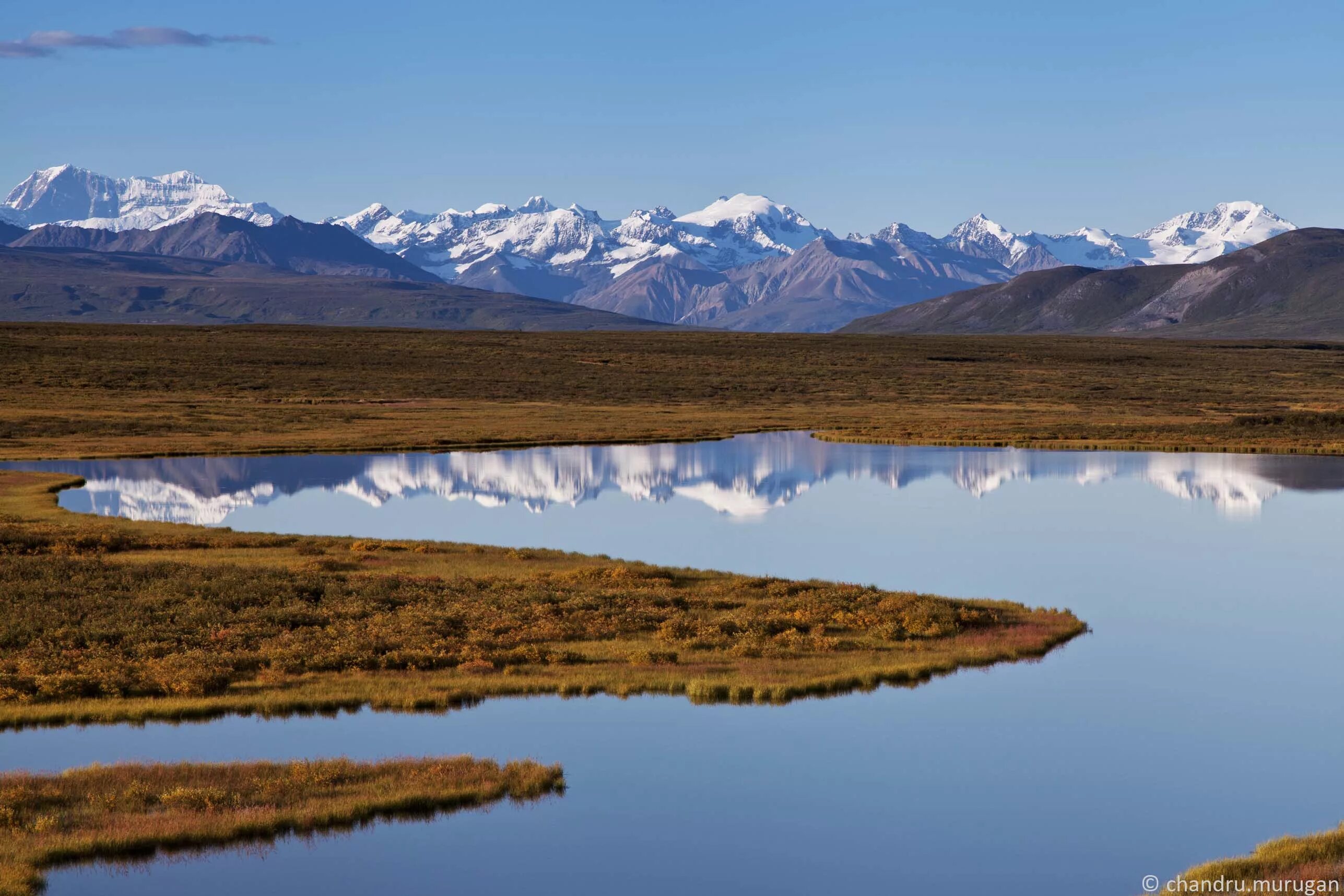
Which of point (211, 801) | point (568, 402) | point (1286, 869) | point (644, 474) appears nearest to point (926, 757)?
point (1286, 869)

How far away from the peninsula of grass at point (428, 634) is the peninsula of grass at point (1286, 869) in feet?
36.6

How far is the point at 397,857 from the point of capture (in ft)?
63.8

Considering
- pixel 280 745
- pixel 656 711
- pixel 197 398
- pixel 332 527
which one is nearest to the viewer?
pixel 280 745

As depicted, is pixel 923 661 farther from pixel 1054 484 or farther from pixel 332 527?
pixel 1054 484

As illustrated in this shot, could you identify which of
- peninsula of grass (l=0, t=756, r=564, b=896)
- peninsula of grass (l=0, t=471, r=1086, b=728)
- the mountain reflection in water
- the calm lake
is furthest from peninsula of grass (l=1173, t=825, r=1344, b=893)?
the mountain reflection in water

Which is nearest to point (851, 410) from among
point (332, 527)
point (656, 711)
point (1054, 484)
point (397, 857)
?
point (1054, 484)

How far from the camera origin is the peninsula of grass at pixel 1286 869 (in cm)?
1747

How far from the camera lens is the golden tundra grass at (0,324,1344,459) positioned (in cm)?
10075

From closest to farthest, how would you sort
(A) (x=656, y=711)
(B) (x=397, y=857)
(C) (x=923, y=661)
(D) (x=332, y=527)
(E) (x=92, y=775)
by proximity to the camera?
(B) (x=397, y=857), (E) (x=92, y=775), (A) (x=656, y=711), (C) (x=923, y=661), (D) (x=332, y=527)

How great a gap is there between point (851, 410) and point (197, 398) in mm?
65266

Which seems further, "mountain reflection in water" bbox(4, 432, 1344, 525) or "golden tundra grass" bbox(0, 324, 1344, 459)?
"golden tundra grass" bbox(0, 324, 1344, 459)

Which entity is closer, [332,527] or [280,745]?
[280,745]

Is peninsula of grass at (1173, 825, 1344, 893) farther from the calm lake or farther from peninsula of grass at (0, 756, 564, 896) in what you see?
peninsula of grass at (0, 756, 564, 896)

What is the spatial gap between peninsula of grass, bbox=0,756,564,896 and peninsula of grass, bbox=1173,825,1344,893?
998cm
